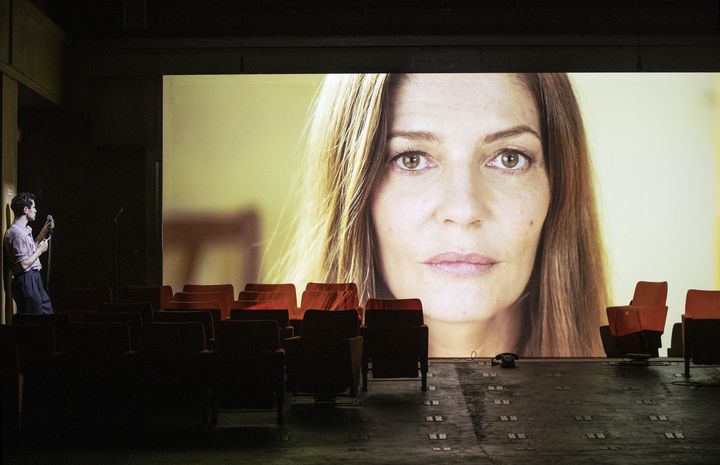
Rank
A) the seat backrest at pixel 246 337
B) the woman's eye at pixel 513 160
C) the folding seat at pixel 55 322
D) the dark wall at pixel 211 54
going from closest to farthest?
the seat backrest at pixel 246 337 < the folding seat at pixel 55 322 < the woman's eye at pixel 513 160 < the dark wall at pixel 211 54

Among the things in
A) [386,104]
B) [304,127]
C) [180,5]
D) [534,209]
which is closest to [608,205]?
[534,209]

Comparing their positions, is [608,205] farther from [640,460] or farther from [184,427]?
[184,427]

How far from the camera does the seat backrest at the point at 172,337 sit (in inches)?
275

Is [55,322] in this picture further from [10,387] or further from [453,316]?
[453,316]

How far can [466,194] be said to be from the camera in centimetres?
1114

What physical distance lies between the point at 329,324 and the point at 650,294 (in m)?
4.22

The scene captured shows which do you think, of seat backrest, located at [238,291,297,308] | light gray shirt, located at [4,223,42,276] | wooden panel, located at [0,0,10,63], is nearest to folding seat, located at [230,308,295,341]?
seat backrest, located at [238,291,297,308]

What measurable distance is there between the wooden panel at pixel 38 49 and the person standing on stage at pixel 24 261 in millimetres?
2004

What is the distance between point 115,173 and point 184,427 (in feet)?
19.6

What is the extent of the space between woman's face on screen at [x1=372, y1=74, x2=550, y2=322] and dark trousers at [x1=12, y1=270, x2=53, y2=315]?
4218mm

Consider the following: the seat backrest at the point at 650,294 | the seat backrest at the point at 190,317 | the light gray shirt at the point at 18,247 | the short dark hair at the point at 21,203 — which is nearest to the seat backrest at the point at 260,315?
the seat backrest at the point at 190,317

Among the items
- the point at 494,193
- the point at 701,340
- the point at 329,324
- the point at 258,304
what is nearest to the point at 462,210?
the point at 494,193

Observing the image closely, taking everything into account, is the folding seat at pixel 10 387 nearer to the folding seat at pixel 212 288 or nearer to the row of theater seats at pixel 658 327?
the folding seat at pixel 212 288

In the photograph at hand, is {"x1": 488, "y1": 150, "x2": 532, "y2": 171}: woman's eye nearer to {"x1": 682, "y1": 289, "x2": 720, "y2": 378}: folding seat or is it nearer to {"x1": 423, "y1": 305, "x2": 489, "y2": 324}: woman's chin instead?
{"x1": 423, "y1": 305, "x2": 489, "y2": 324}: woman's chin
